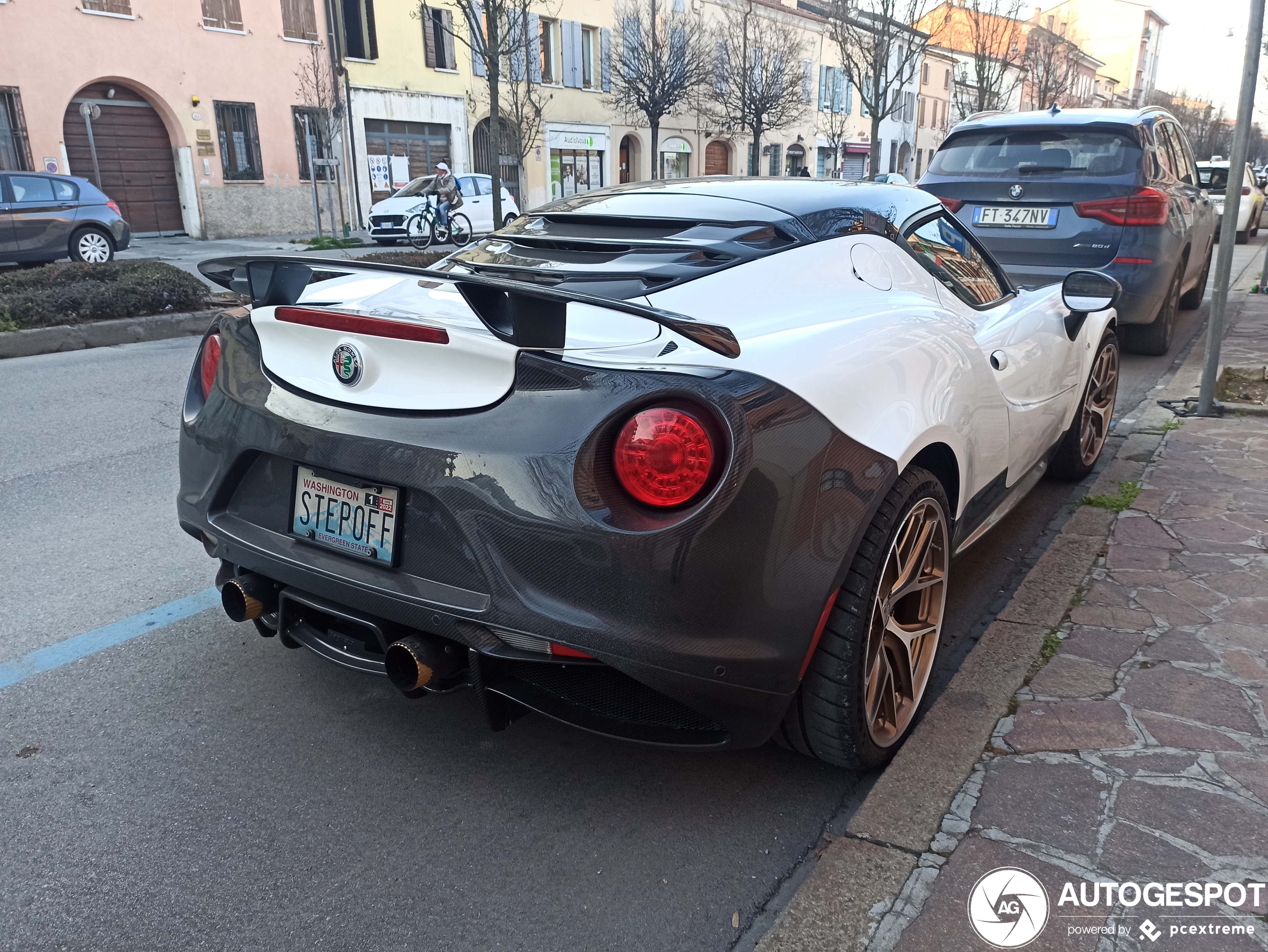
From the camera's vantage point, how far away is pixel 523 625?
1954mm

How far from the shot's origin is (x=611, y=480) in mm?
1919

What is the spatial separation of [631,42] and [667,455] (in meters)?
35.2

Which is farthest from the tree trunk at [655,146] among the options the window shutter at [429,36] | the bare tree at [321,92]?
the bare tree at [321,92]

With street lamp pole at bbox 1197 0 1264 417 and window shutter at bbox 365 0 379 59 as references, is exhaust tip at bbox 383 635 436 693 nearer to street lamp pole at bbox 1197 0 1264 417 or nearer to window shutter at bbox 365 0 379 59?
street lamp pole at bbox 1197 0 1264 417

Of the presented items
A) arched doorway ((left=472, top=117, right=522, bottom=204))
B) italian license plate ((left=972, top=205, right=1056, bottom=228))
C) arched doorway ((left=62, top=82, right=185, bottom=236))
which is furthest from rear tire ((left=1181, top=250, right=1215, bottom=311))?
arched doorway ((left=472, top=117, right=522, bottom=204))

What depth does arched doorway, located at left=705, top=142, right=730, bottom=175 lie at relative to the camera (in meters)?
40.4

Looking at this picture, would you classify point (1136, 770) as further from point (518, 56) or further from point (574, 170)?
point (574, 170)

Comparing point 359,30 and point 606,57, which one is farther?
point 606,57

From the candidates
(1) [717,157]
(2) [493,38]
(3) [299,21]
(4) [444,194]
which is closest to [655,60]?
(1) [717,157]

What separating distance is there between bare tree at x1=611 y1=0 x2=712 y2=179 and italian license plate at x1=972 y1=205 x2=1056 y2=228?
26806mm

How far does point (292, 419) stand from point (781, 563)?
1.14m

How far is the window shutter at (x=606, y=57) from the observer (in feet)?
112

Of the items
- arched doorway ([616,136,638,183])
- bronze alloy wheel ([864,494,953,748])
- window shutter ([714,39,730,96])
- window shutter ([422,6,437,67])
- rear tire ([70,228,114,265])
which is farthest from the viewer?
arched doorway ([616,136,638,183])

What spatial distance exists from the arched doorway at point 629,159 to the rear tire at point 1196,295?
93.0ft
